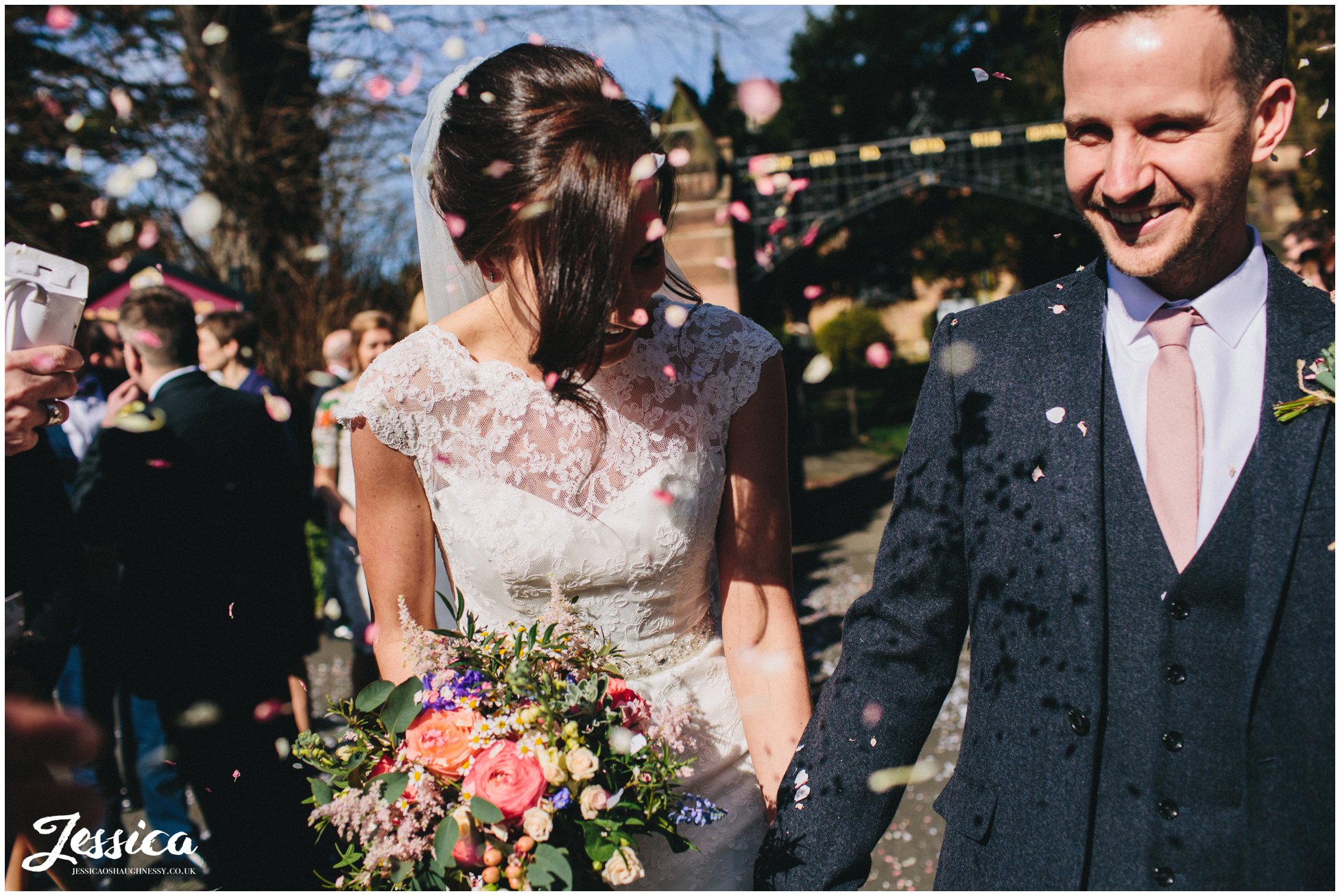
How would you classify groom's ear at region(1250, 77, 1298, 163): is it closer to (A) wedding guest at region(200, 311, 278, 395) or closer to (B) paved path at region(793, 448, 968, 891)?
(B) paved path at region(793, 448, 968, 891)

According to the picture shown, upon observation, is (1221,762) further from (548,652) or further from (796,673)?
(548,652)

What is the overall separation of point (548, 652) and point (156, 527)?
282cm

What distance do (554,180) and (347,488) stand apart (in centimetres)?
368

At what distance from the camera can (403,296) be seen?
1016 centimetres

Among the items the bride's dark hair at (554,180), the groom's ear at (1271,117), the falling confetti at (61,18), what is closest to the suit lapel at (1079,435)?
the groom's ear at (1271,117)

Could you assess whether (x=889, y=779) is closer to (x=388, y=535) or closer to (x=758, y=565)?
(x=758, y=565)

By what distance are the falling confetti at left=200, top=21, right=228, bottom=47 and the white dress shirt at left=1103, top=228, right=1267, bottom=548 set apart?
8.54 meters

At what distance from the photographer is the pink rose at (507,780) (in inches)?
58.2

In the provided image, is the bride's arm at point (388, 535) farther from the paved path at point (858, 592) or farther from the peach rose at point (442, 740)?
the paved path at point (858, 592)

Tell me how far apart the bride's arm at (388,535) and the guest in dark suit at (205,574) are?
220cm

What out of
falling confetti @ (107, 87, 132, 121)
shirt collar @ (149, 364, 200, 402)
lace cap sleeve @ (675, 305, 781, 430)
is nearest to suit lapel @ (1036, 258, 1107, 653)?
lace cap sleeve @ (675, 305, 781, 430)

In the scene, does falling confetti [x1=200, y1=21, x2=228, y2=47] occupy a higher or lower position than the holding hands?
higher

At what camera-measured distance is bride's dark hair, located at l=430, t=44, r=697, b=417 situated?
1801 millimetres

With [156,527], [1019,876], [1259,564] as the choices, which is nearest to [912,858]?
[1019,876]
